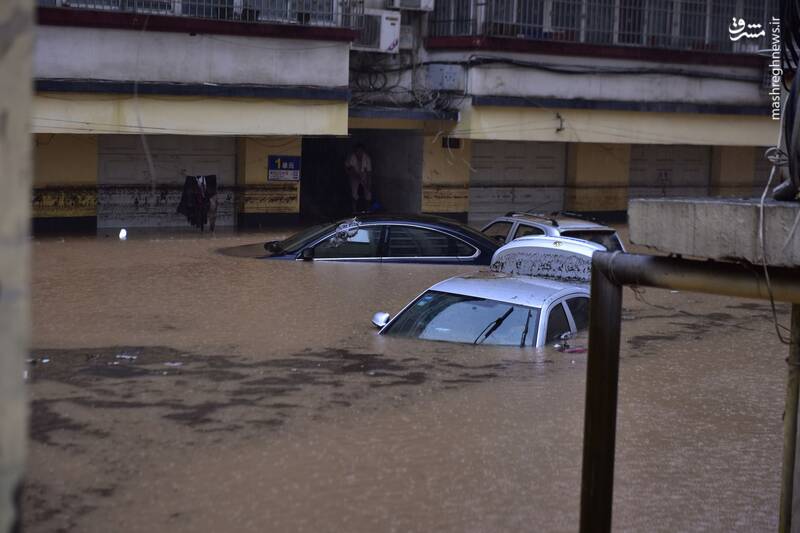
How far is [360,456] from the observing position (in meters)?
8.11

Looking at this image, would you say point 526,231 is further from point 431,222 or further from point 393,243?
point 393,243

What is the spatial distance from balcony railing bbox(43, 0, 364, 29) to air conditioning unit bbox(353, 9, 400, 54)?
36cm

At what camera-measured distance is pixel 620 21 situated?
932 inches

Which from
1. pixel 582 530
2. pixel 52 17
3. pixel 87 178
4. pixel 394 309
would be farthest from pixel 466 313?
pixel 87 178

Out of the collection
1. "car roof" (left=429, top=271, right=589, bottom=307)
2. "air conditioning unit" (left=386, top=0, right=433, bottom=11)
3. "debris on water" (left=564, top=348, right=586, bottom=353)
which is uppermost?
"air conditioning unit" (left=386, top=0, right=433, bottom=11)

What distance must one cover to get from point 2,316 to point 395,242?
1271cm

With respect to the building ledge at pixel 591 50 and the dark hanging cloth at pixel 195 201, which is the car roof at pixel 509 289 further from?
the building ledge at pixel 591 50

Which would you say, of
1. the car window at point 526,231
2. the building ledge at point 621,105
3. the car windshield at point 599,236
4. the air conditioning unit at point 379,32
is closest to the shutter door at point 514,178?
the building ledge at point 621,105

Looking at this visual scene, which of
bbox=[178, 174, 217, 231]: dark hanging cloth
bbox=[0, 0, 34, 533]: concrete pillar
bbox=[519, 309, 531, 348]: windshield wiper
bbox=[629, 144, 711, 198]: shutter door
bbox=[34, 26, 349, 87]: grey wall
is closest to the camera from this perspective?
bbox=[0, 0, 34, 533]: concrete pillar

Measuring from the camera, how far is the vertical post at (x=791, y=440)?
19.3 ft

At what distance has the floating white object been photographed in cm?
1241

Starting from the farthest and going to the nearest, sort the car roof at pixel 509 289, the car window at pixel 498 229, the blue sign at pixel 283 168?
the blue sign at pixel 283 168 → the car window at pixel 498 229 → the car roof at pixel 509 289

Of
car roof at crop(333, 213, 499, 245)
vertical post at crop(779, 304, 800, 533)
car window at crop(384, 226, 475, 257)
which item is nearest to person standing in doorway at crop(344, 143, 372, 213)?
car roof at crop(333, 213, 499, 245)

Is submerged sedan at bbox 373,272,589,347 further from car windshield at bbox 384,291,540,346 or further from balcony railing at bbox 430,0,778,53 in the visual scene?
balcony railing at bbox 430,0,778,53
